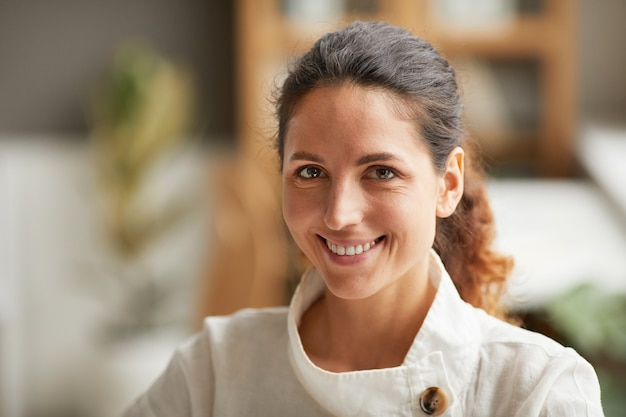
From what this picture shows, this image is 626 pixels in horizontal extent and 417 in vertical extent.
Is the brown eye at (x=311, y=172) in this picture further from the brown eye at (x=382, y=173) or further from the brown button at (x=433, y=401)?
the brown button at (x=433, y=401)

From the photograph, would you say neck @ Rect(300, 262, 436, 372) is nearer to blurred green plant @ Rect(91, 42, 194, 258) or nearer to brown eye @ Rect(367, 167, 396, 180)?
brown eye @ Rect(367, 167, 396, 180)

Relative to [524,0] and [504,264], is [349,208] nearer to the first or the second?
[504,264]

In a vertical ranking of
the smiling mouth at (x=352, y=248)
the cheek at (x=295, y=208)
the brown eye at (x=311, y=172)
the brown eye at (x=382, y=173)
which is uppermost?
the brown eye at (x=382, y=173)

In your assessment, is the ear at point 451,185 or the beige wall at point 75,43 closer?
the ear at point 451,185

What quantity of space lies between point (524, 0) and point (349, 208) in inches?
107

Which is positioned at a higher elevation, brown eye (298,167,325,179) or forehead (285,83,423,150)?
forehead (285,83,423,150)

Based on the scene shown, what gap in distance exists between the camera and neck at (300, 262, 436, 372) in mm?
1159

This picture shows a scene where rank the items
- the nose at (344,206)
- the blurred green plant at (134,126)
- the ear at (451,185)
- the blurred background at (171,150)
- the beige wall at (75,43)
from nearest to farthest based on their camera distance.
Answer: the nose at (344,206) → the ear at (451,185) → the blurred background at (171,150) → the blurred green plant at (134,126) → the beige wall at (75,43)

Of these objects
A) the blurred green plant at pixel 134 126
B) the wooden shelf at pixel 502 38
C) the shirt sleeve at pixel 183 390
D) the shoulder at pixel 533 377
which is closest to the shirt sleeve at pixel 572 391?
the shoulder at pixel 533 377

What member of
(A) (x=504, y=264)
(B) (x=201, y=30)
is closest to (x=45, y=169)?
(B) (x=201, y=30)

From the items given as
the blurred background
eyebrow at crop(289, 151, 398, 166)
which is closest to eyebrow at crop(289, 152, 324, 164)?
eyebrow at crop(289, 151, 398, 166)

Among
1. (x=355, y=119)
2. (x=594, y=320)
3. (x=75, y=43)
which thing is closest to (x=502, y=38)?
(x=594, y=320)

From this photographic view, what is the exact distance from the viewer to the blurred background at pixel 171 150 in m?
3.40

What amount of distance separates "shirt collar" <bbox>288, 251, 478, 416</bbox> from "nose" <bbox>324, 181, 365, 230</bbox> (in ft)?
0.58
